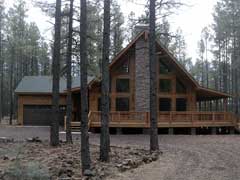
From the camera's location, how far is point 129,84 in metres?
28.6

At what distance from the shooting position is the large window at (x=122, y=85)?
28641 millimetres

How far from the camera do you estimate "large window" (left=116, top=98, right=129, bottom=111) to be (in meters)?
28.5

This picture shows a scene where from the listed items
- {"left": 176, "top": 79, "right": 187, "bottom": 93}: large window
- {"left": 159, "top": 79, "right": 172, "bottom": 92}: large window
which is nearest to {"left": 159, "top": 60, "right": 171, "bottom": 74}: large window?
{"left": 159, "top": 79, "right": 172, "bottom": 92}: large window

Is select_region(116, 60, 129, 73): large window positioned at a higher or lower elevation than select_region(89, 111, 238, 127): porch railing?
higher

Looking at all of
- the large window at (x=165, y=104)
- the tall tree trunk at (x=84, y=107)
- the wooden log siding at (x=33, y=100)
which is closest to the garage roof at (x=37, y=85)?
the wooden log siding at (x=33, y=100)

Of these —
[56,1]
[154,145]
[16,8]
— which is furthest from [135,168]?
[16,8]

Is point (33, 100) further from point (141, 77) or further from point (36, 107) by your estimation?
point (141, 77)

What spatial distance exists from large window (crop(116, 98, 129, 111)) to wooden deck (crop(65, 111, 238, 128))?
6.77 ft

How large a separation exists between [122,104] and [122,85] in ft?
4.46

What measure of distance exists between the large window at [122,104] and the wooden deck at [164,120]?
206 cm

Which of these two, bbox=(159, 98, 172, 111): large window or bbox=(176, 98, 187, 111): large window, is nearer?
bbox=(159, 98, 172, 111): large window

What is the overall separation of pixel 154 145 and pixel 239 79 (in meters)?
34.2

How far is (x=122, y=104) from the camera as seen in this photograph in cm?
2853

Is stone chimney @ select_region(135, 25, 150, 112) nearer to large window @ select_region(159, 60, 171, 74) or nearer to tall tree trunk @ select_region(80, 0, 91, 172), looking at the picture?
large window @ select_region(159, 60, 171, 74)
